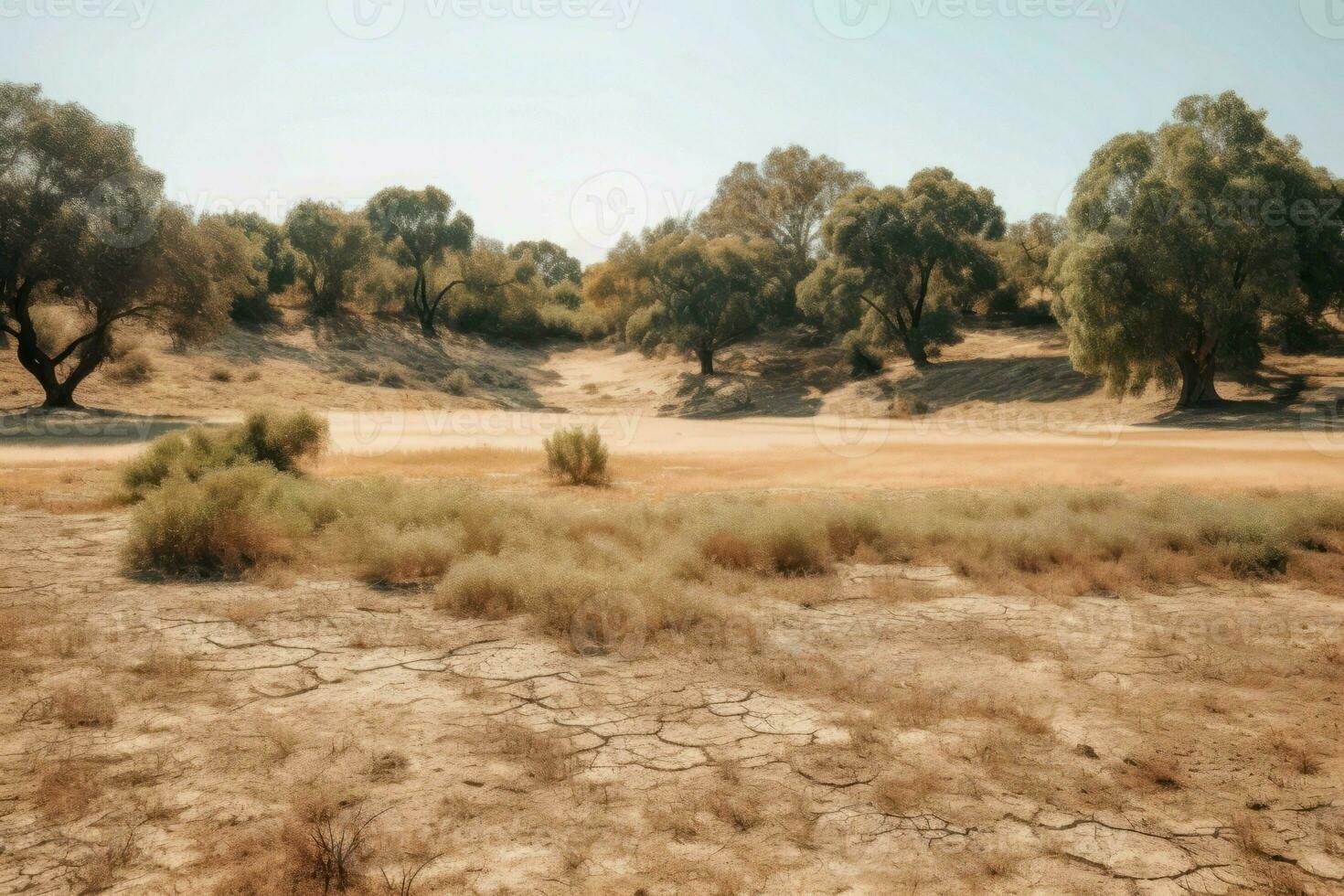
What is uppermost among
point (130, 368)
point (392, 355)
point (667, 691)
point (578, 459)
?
point (392, 355)

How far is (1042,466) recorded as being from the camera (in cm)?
1753

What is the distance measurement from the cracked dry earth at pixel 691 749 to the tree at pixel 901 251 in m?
37.4

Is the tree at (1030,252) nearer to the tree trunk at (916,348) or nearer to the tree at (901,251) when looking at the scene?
the tree at (901,251)

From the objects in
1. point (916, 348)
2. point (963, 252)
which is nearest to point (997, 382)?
point (916, 348)

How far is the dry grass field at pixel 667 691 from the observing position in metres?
3.37

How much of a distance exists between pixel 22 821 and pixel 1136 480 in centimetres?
1556

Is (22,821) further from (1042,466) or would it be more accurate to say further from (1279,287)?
(1279,287)

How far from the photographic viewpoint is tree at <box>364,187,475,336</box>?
5906 cm

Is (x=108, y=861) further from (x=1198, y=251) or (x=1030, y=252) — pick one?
(x=1030, y=252)

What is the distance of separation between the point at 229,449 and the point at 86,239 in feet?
60.3

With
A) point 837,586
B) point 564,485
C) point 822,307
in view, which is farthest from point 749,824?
point 822,307

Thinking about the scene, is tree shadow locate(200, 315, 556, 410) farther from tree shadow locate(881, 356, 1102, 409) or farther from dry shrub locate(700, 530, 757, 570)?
dry shrub locate(700, 530, 757, 570)

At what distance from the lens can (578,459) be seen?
15617 millimetres

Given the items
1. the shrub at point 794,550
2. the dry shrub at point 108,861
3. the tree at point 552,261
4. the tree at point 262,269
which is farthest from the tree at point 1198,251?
the tree at point 552,261
